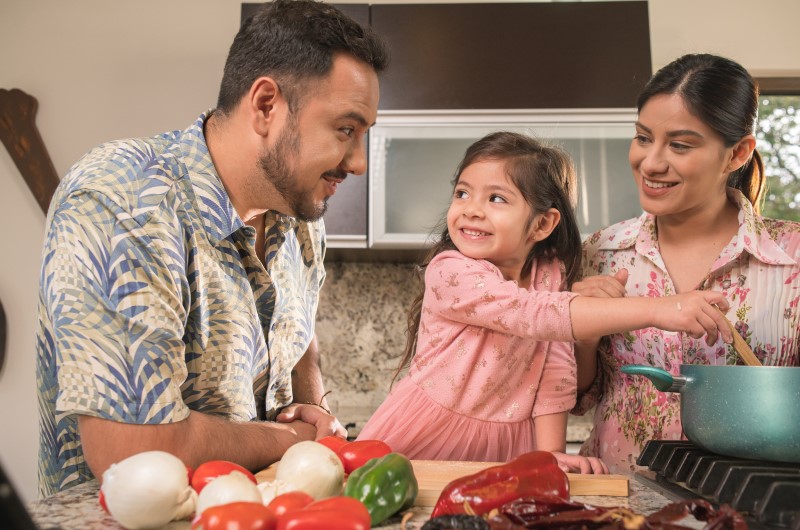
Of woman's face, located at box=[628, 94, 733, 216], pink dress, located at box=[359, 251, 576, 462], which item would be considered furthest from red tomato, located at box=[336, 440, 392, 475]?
woman's face, located at box=[628, 94, 733, 216]

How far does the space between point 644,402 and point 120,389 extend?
3.01 ft

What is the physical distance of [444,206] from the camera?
2.53 m

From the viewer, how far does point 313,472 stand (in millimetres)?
811

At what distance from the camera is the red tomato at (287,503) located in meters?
0.68

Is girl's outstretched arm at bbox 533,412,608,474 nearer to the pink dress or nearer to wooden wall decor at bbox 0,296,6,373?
the pink dress

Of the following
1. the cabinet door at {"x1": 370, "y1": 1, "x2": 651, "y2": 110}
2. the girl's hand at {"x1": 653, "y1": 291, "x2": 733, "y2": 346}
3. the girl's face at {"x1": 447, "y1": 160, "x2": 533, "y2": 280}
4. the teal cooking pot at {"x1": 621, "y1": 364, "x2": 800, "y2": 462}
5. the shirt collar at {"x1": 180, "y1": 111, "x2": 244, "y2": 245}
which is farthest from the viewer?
the cabinet door at {"x1": 370, "y1": 1, "x2": 651, "y2": 110}

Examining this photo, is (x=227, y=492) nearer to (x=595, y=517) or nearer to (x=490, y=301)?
(x=595, y=517)

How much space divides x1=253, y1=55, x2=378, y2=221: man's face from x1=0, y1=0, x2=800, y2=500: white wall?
5.72 ft

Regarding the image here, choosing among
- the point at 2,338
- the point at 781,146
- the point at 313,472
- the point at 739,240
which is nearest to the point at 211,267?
the point at 313,472

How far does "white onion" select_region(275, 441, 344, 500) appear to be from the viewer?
0.81 meters

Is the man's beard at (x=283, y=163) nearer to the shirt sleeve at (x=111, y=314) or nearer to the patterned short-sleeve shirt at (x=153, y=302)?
the patterned short-sleeve shirt at (x=153, y=302)

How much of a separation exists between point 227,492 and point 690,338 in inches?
37.9

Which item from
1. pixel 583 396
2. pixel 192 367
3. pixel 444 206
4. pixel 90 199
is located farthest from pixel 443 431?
pixel 444 206

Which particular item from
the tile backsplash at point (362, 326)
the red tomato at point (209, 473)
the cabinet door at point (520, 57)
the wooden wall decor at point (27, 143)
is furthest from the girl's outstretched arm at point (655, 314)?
the wooden wall decor at point (27, 143)
